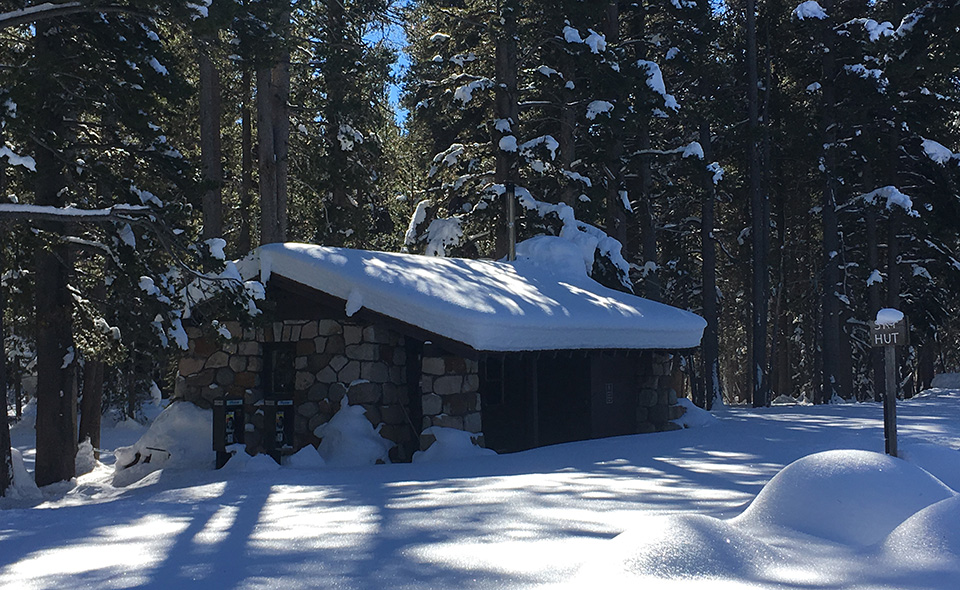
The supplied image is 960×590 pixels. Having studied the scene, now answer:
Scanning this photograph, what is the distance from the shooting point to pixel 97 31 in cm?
1271

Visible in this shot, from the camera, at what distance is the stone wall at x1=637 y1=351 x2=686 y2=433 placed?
55.7 feet

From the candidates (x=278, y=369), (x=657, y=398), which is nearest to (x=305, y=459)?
(x=278, y=369)

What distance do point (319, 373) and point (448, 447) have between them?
2263 millimetres

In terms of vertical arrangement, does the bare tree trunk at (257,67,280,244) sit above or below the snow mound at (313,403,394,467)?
above

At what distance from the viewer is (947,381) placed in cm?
2789

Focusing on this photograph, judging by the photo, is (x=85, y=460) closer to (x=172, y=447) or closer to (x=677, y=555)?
(x=172, y=447)

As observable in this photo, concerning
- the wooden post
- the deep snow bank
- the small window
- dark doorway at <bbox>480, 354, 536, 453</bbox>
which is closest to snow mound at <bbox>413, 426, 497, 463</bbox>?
the small window

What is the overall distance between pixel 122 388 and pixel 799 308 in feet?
77.7

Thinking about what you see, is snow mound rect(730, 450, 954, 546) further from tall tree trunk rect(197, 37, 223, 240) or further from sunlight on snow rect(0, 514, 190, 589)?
tall tree trunk rect(197, 37, 223, 240)

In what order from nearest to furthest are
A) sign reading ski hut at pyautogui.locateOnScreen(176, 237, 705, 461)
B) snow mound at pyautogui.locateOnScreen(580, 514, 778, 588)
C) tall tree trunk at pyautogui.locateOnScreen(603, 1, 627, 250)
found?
snow mound at pyautogui.locateOnScreen(580, 514, 778, 588), sign reading ski hut at pyautogui.locateOnScreen(176, 237, 705, 461), tall tree trunk at pyautogui.locateOnScreen(603, 1, 627, 250)

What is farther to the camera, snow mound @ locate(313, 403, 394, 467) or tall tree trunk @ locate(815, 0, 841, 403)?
tall tree trunk @ locate(815, 0, 841, 403)

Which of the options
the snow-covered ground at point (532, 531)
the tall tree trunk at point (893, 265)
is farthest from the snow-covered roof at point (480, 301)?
the tall tree trunk at point (893, 265)

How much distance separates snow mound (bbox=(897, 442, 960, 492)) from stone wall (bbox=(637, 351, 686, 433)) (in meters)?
8.21

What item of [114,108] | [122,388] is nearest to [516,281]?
[114,108]
